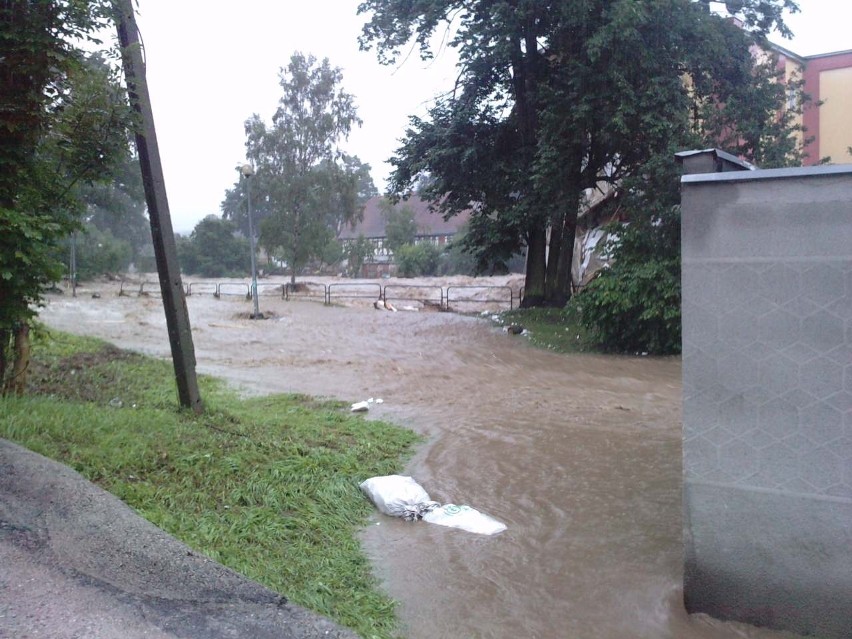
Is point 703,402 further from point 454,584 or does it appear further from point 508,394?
point 508,394

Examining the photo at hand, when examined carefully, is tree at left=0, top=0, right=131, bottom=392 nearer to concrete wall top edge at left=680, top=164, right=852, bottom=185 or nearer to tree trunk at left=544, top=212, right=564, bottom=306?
concrete wall top edge at left=680, top=164, right=852, bottom=185

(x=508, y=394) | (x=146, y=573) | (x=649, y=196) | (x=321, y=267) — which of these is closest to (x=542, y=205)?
(x=649, y=196)

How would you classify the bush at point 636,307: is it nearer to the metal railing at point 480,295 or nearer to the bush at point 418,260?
the metal railing at point 480,295

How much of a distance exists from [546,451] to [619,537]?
254cm

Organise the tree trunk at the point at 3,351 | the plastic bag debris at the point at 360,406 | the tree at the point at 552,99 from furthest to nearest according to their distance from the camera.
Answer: the tree at the point at 552,99 → the plastic bag debris at the point at 360,406 → the tree trunk at the point at 3,351

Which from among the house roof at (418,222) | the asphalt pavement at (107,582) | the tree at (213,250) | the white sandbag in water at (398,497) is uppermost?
the house roof at (418,222)

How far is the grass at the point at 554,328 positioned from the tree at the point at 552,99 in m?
1.47

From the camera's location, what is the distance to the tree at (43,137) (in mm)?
5930

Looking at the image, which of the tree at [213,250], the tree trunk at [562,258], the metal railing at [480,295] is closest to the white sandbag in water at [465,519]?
the tree trunk at [562,258]

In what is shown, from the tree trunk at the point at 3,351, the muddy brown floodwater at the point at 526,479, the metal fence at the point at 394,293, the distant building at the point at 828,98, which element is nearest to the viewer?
the muddy brown floodwater at the point at 526,479

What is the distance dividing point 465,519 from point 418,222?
208ft

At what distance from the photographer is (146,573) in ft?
12.3

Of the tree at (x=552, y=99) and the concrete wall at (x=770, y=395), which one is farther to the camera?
A: the tree at (x=552, y=99)

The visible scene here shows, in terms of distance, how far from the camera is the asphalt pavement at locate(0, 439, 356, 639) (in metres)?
3.13
